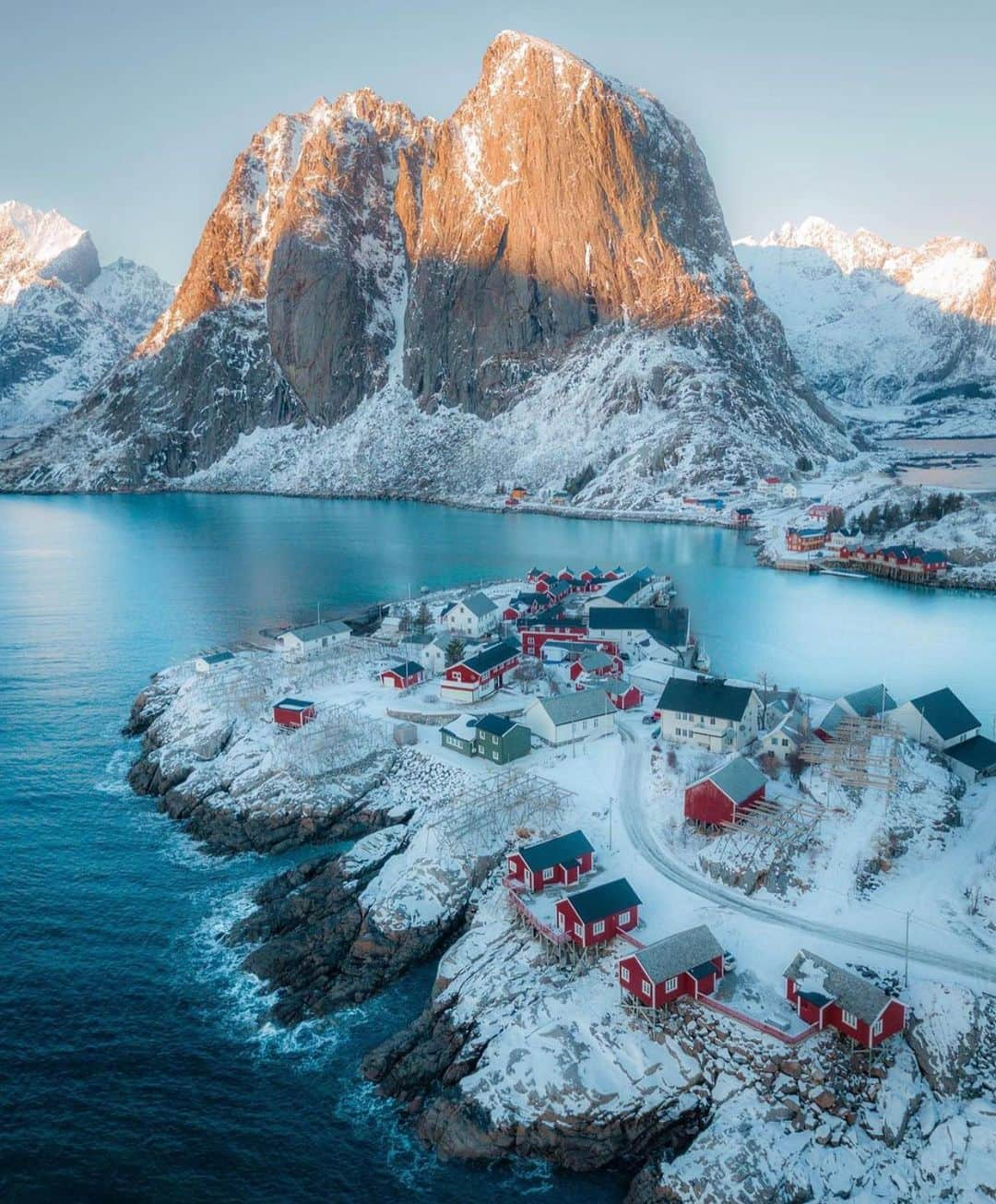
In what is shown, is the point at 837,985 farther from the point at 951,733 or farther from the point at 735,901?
the point at 951,733

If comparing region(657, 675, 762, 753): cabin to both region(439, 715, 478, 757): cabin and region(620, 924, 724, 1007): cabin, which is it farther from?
region(620, 924, 724, 1007): cabin

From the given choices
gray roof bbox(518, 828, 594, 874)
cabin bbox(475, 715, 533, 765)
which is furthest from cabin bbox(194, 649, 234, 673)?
gray roof bbox(518, 828, 594, 874)

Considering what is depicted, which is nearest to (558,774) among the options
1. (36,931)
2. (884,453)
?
(36,931)

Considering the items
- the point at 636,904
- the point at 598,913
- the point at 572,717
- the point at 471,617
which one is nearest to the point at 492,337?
the point at 471,617

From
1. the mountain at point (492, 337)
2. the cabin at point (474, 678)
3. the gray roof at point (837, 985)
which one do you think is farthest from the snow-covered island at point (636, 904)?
the mountain at point (492, 337)

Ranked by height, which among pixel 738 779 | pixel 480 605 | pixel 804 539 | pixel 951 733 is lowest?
pixel 738 779
